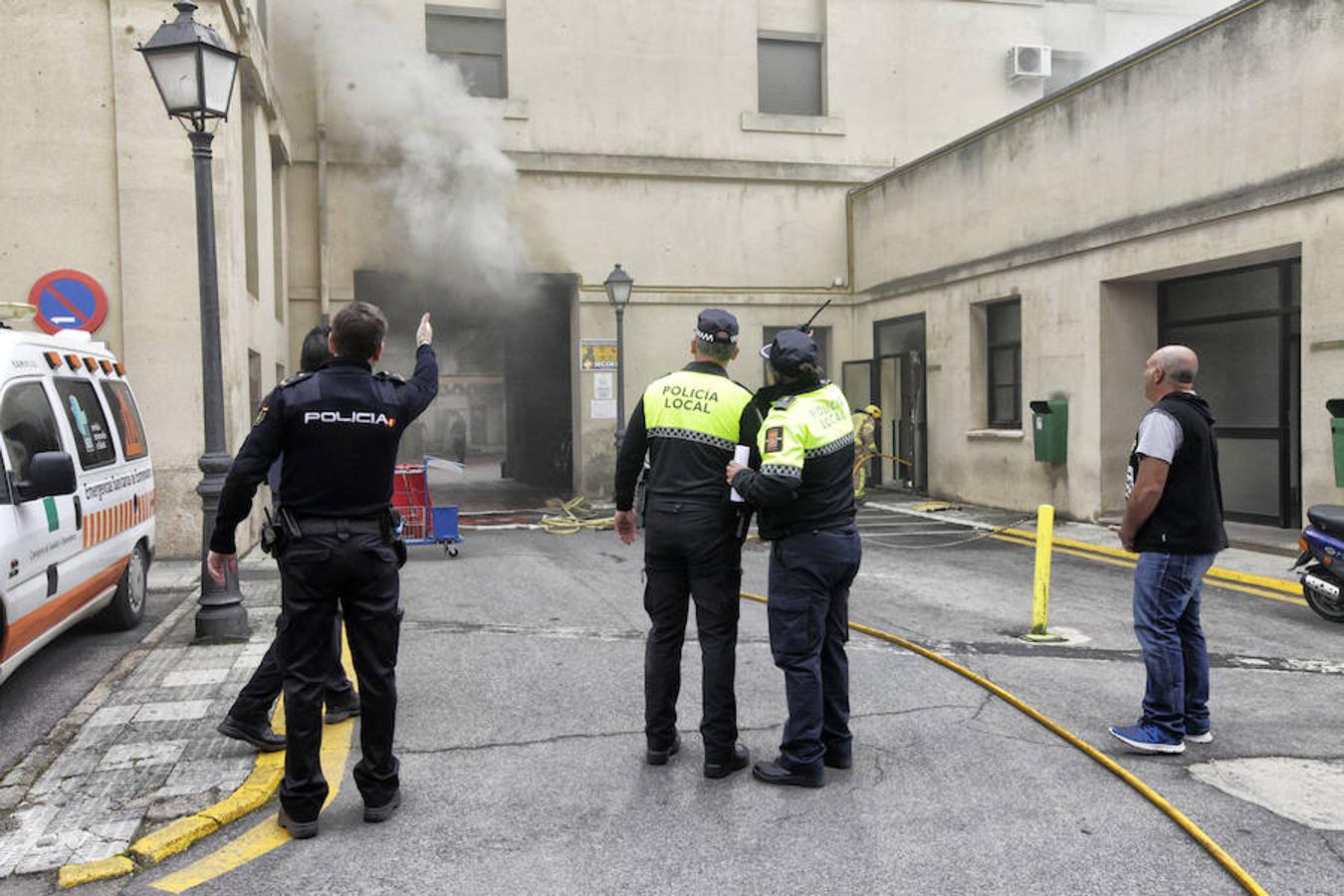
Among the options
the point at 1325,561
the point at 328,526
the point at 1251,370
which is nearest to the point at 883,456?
the point at 1251,370

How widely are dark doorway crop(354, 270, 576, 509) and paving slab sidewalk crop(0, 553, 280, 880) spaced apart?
11.2 m

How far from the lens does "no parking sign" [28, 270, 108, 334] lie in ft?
32.0

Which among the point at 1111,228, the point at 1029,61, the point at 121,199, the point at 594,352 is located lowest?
the point at 594,352

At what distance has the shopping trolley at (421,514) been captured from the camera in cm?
1055

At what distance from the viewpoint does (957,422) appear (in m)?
15.1

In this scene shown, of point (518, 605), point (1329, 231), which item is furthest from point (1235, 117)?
point (518, 605)

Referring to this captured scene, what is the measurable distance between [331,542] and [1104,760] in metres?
3.13

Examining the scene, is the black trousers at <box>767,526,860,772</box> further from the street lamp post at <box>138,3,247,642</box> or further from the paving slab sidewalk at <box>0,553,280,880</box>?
the street lamp post at <box>138,3,247,642</box>

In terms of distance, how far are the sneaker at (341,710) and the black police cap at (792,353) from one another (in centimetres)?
264

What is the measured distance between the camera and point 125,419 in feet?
23.5

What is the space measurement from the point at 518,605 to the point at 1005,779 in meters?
4.60

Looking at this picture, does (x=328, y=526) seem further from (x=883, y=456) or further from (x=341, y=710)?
(x=883, y=456)

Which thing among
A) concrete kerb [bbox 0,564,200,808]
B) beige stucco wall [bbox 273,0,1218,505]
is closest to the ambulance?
concrete kerb [bbox 0,564,200,808]

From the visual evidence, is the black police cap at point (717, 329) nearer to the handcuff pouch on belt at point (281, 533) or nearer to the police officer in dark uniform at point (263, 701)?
the police officer in dark uniform at point (263, 701)
